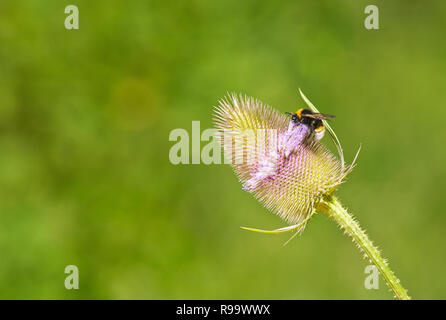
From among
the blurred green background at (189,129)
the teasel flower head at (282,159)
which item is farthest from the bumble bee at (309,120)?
the blurred green background at (189,129)

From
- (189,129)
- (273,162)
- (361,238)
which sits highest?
(189,129)

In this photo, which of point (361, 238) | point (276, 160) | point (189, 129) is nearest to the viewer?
point (361, 238)

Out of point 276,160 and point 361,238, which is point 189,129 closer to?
point 276,160

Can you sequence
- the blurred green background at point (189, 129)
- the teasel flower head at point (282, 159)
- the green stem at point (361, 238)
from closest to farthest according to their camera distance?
the green stem at point (361, 238), the teasel flower head at point (282, 159), the blurred green background at point (189, 129)

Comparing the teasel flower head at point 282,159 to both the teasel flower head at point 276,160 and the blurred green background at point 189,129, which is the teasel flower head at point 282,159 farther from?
the blurred green background at point 189,129

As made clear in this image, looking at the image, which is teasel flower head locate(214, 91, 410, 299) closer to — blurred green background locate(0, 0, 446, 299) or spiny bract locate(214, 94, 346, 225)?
spiny bract locate(214, 94, 346, 225)

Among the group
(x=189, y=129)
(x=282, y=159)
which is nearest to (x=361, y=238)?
(x=282, y=159)

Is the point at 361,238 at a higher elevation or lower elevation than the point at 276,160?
lower
